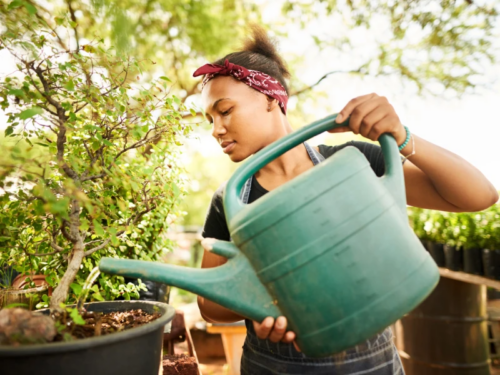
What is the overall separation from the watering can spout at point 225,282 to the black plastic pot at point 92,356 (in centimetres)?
12

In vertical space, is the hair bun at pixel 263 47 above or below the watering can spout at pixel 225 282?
above

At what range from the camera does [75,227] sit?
2.81 ft

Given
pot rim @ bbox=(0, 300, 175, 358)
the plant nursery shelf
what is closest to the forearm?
pot rim @ bbox=(0, 300, 175, 358)

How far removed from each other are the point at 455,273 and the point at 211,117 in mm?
2146

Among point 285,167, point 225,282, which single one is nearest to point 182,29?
point 285,167

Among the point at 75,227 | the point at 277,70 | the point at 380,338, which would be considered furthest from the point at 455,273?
the point at 75,227

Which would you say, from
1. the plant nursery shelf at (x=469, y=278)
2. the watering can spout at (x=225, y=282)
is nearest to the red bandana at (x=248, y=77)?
the watering can spout at (x=225, y=282)

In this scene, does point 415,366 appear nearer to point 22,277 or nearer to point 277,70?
point 277,70

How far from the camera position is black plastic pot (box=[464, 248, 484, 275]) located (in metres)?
2.36

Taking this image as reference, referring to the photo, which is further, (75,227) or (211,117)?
(211,117)

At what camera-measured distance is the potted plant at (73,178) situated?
0.64 metres

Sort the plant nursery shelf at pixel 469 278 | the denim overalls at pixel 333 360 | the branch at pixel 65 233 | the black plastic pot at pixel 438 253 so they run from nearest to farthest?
the branch at pixel 65 233 < the denim overalls at pixel 333 360 < the plant nursery shelf at pixel 469 278 < the black plastic pot at pixel 438 253

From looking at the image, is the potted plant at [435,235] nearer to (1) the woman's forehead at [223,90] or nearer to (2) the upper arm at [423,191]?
(2) the upper arm at [423,191]

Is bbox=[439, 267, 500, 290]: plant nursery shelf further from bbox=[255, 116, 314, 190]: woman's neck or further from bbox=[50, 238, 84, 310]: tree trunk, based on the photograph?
bbox=[50, 238, 84, 310]: tree trunk
